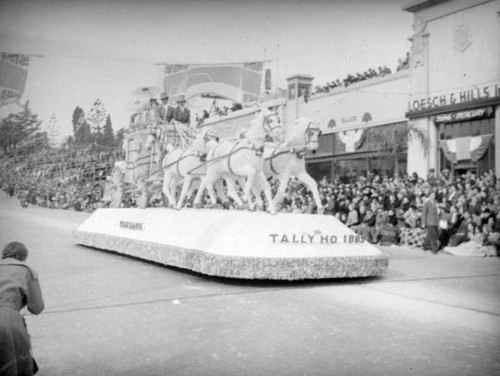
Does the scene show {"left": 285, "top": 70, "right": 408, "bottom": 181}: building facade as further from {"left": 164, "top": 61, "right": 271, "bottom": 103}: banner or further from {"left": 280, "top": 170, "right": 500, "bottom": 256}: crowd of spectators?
{"left": 164, "top": 61, "right": 271, "bottom": 103}: banner

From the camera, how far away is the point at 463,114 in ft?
51.6

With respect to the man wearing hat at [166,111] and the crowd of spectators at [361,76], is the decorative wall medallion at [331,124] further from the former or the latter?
the man wearing hat at [166,111]

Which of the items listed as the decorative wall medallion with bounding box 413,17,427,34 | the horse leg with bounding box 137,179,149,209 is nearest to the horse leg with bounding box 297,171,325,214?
the horse leg with bounding box 137,179,149,209

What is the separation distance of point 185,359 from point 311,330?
1297mm

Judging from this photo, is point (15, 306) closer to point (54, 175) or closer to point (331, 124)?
point (54, 175)

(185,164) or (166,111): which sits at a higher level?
(166,111)

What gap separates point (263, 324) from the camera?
498 cm

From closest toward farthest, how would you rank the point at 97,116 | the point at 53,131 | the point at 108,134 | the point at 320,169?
the point at 53,131 < the point at 97,116 < the point at 108,134 < the point at 320,169

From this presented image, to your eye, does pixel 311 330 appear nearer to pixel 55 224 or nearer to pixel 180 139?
pixel 180 139

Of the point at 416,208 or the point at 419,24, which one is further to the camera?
the point at 416,208

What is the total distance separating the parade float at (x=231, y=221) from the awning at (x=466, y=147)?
750cm

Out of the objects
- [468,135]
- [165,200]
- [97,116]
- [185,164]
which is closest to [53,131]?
[97,116]

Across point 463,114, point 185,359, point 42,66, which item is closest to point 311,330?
point 185,359

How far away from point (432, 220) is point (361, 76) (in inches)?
374
